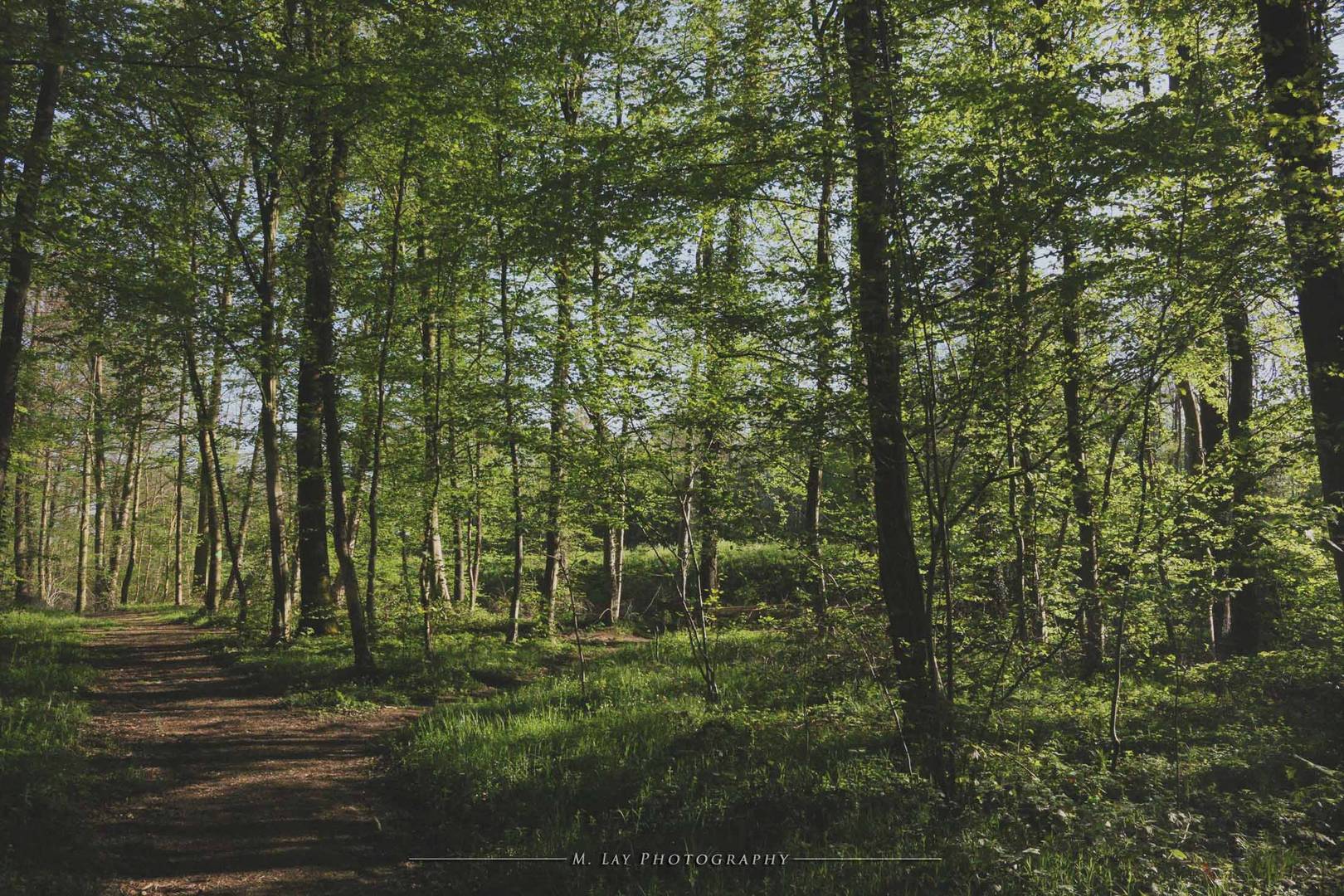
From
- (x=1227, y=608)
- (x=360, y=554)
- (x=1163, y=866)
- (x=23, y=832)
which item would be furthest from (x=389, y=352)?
(x=1227, y=608)

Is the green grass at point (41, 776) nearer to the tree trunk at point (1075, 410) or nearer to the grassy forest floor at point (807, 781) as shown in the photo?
the grassy forest floor at point (807, 781)

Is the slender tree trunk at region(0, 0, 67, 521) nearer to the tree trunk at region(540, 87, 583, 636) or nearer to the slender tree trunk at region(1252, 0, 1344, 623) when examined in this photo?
the tree trunk at region(540, 87, 583, 636)

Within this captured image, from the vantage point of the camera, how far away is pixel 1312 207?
15.9 feet

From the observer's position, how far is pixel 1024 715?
22.4 feet

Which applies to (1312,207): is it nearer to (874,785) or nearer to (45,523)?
(874,785)

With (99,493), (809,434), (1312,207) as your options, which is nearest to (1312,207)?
(1312,207)

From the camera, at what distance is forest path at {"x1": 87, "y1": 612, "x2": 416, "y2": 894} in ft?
15.6

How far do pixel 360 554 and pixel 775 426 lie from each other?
13.8m

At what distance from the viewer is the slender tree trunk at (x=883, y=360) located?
4.96 meters

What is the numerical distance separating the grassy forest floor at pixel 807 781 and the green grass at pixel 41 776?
3 cm

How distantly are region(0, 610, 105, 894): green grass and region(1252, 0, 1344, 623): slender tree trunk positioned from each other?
893cm

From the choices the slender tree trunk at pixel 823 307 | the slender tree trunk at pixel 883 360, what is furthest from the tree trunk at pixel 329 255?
the slender tree trunk at pixel 883 360

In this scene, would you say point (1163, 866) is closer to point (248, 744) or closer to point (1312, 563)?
point (1312, 563)

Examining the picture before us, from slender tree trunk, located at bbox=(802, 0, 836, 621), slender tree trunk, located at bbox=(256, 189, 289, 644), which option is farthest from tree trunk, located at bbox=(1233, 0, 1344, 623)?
slender tree trunk, located at bbox=(256, 189, 289, 644)
